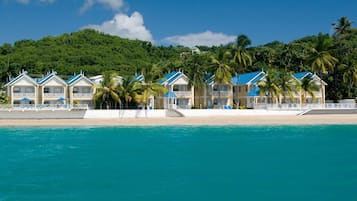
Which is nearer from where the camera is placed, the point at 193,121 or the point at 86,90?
the point at 193,121

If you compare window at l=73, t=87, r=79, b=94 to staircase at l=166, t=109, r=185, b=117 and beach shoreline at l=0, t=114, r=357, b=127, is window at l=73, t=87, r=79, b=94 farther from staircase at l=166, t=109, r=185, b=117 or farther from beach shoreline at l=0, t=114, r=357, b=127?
staircase at l=166, t=109, r=185, b=117

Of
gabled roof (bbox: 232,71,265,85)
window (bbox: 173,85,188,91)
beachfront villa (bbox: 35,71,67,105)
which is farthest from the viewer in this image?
gabled roof (bbox: 232,71,265,85)

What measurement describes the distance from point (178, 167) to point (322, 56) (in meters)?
44.8

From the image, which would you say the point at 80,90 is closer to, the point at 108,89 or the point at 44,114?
the point at 108,89

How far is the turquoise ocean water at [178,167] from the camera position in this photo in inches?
509

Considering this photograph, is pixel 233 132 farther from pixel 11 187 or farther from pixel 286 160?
pixel 11 187

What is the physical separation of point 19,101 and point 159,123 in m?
20.5

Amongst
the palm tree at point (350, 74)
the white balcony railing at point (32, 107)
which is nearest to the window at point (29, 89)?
the white balcony railing at point (32, 107)

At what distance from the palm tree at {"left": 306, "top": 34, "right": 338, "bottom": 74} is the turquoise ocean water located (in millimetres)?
28428

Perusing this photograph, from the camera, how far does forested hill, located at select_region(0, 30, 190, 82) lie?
232 ft

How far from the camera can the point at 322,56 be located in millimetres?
56906

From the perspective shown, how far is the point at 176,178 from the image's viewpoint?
49.4ft

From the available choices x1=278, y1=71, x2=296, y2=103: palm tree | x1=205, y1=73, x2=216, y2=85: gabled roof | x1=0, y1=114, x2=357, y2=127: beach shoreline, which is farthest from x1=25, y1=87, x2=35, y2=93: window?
x1=278, y1=71, x2=296, y2=103: palm tree

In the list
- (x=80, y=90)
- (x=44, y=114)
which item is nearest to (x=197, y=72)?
(x=80, y=90)
